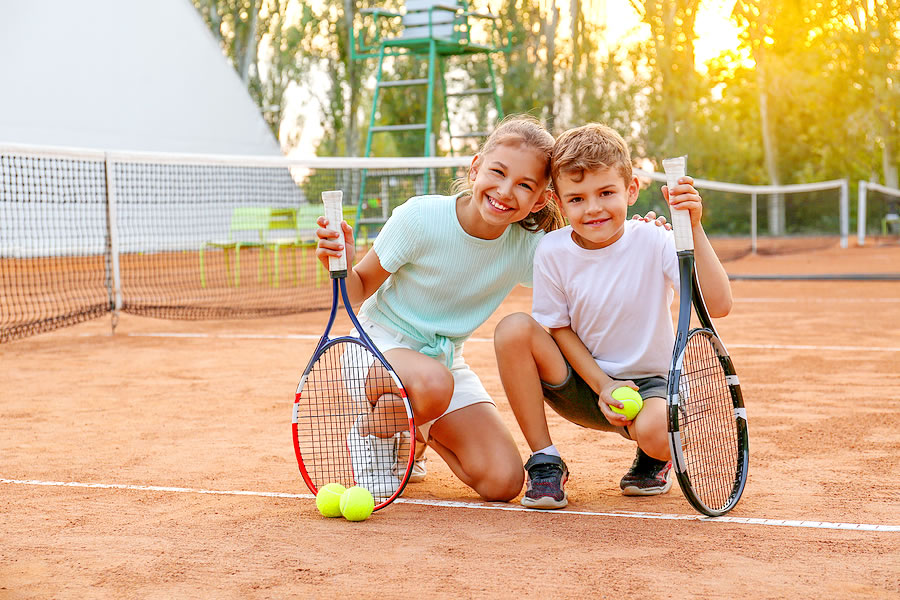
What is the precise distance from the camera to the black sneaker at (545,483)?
2.64 meters

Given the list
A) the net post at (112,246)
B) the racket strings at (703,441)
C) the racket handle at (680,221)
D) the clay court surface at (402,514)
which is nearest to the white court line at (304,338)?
the net post at (112,246)

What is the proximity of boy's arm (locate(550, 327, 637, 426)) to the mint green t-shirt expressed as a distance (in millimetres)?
233

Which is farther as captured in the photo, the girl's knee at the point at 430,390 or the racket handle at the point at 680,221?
the girl's knee at the point at 430,390

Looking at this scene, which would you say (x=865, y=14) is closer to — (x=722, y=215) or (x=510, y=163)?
(x=722, y=215)

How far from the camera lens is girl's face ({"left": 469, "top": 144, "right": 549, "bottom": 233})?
272 centimetres

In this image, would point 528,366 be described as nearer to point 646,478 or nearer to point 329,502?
point 646,478

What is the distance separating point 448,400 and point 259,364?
279cm

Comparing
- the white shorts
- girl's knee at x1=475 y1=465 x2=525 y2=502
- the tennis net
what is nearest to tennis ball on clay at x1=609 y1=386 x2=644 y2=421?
girl's knee at x1=475 y1=465 x2=525 y2=502

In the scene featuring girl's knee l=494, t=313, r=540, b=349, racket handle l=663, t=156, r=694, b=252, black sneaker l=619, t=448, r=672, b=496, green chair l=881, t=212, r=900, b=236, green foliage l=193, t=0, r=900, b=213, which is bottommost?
black sneaker l=619, t=448, r=672, b=496

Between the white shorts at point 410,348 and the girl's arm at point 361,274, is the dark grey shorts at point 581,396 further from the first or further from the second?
the girl's arm at point 361,274

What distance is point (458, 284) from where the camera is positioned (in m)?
2.88

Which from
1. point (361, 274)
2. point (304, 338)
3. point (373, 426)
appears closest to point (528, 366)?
point (373, 426)

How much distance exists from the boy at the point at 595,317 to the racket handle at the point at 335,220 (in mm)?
418

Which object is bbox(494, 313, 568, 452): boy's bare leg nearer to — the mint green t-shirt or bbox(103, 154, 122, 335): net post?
the mint green t-shirt
